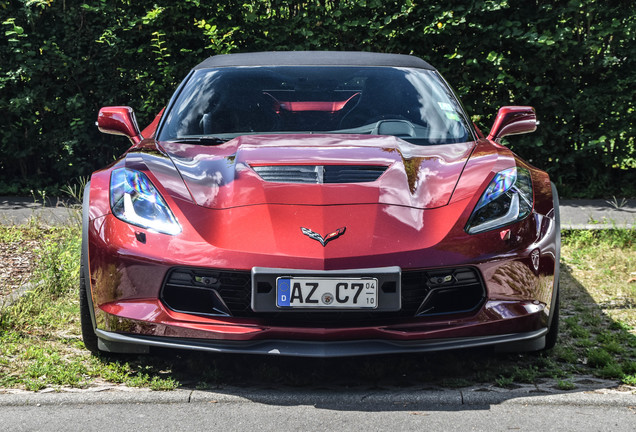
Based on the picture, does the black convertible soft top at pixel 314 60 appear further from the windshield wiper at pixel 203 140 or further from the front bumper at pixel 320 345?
the front bumper at pixel 320 345

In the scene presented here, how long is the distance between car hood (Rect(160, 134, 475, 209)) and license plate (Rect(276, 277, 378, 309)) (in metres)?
0.39

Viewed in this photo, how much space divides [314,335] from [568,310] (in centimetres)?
224

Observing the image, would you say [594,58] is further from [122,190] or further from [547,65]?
[122,190]

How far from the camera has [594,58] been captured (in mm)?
8492

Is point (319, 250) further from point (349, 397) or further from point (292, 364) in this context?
point (292, 364)

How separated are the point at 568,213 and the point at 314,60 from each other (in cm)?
361

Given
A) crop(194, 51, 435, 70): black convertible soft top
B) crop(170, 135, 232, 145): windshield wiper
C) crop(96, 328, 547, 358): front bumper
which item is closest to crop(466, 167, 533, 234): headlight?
crop(96, 328, 547, 358): front bumper

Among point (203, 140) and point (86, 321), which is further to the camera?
point (203, 140)

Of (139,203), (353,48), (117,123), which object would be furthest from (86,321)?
(353,48)

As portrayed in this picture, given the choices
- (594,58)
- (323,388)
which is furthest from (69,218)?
(594,58)

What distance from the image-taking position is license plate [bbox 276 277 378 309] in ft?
10.9

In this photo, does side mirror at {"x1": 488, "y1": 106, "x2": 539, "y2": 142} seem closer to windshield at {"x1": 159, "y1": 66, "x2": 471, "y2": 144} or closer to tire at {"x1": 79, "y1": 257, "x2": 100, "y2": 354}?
windshield at {"x1": 159, "y1": 66, "x2": 471, "y2": 144}

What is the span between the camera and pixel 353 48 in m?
8.75

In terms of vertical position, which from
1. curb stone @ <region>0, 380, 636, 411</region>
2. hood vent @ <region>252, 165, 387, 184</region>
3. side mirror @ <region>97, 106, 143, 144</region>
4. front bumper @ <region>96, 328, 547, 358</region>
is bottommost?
curb stone @ <region>0, 380, 636, 411</region>
